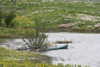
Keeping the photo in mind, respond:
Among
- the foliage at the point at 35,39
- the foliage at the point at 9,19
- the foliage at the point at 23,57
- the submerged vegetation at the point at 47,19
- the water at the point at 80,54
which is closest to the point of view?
the foliage at the point at 23,57

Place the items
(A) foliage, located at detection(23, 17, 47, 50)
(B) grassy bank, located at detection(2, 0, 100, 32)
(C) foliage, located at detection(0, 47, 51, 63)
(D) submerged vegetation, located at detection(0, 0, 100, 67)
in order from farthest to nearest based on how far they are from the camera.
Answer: (B) grassy bank, located at detection(2, 0, 100, 32) < (D) submerged vegetation, located at detection(0, 0, 100, 67) < (A) foliage, located at detection(23, 17, 47, 50) < (C) foliage, located at detection(0, 47, 51, 63)

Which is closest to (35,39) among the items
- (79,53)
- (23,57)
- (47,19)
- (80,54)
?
(79,53)

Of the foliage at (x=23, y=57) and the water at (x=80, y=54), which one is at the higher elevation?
the foliage at (x=23, y=57)

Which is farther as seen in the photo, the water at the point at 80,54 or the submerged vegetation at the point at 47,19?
the submerged vegetation at the point at 47,19

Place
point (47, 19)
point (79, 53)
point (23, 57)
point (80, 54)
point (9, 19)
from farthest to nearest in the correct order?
1. point (47, 19)
2. point (9, 19)
3. point (79, 53)
4. point (80, 54)
5. point (23, 57)

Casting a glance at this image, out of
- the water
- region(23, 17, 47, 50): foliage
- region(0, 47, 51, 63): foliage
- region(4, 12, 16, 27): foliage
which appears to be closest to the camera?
region(0, 47, 51, 63): foliage

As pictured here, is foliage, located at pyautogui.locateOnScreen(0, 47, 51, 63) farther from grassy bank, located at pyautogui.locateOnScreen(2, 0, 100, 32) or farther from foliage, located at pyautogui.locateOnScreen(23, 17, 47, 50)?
grassy bank, located at pyautogui.locateOnScreen(2, 0, 100, 32)

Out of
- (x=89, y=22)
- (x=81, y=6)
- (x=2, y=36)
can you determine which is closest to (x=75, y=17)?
(x=89, y=22)

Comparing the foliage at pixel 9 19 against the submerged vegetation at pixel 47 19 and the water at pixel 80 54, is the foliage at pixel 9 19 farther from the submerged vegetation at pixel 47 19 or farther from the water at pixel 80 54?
the water at pixel 80 54

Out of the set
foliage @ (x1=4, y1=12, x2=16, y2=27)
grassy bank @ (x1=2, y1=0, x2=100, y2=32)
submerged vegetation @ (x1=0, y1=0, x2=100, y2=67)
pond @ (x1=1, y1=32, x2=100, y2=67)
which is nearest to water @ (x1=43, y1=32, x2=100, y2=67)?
pond @ (x1=1, y1=32, x2=100, y2=67)

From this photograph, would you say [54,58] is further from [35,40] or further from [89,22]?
[89,22]

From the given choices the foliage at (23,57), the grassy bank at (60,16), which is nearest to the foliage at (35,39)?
the foliage at (23,57)

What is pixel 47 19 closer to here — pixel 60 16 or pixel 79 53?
pixel 60 16

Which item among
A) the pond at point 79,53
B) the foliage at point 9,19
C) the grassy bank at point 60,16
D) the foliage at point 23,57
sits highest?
the foliage at point 23,57
